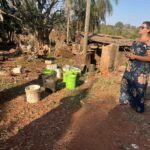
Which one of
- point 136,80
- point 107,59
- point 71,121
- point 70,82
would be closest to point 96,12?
point 107,59

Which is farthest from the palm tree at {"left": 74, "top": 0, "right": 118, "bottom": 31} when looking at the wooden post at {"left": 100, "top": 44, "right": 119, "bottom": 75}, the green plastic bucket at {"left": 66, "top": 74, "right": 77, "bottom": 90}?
the green plastic bucket at {"left": 66, "top": 74, "right": 77, "bottom": 90}

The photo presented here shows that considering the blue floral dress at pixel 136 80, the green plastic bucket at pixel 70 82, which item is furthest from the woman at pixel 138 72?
the green plastic bucket at pixel 70 82

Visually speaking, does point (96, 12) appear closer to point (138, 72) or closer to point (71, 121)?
point (138, 72)

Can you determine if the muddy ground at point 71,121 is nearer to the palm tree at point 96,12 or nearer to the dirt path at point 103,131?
the dirt path at point 103,131

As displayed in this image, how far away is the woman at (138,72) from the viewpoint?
5.79 meters

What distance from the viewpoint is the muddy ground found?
4.61 meters

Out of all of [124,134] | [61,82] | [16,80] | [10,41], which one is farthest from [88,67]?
A: [10,41]

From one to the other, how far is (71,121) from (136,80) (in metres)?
1.82

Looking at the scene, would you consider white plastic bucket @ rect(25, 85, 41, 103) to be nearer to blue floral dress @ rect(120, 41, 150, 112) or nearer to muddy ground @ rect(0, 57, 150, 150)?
muddy ground @ rect(0, 57, 150, 150)

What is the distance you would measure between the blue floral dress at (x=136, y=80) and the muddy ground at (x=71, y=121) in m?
0.25

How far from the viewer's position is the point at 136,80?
6.13m

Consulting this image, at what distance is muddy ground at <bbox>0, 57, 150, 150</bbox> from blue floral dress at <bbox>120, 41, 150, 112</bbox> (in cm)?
25

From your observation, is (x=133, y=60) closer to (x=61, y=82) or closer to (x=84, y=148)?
(x=84, y=148)

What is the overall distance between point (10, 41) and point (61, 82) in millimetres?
11717
